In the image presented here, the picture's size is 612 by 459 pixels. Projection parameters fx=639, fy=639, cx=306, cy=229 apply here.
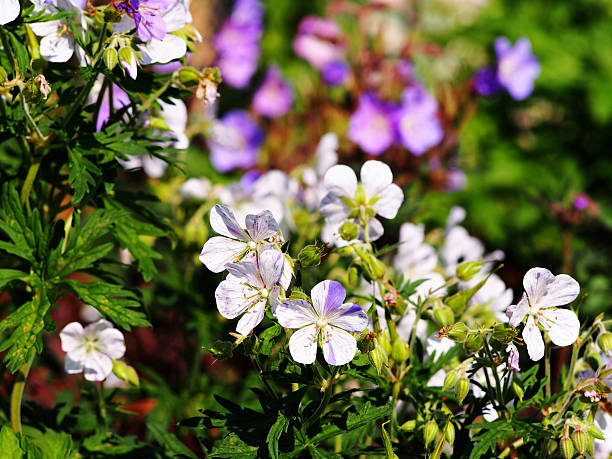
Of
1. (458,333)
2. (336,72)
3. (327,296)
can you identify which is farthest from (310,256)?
(336,72)

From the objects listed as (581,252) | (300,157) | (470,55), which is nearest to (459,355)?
(581,252)

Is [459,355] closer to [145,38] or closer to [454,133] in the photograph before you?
[145,38]

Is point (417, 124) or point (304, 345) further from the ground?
point (304, 345)

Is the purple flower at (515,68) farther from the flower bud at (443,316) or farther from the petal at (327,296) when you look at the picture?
the petal at (327,296)

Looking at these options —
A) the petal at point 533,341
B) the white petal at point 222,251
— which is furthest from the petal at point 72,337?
the petal at point 533,341

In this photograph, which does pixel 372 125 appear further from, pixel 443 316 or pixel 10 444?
pixel 10 444

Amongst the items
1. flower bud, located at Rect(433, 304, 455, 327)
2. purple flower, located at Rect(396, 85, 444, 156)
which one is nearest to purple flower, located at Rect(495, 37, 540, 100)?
purple flower, located at Rect(396, 85, 444, 156)
